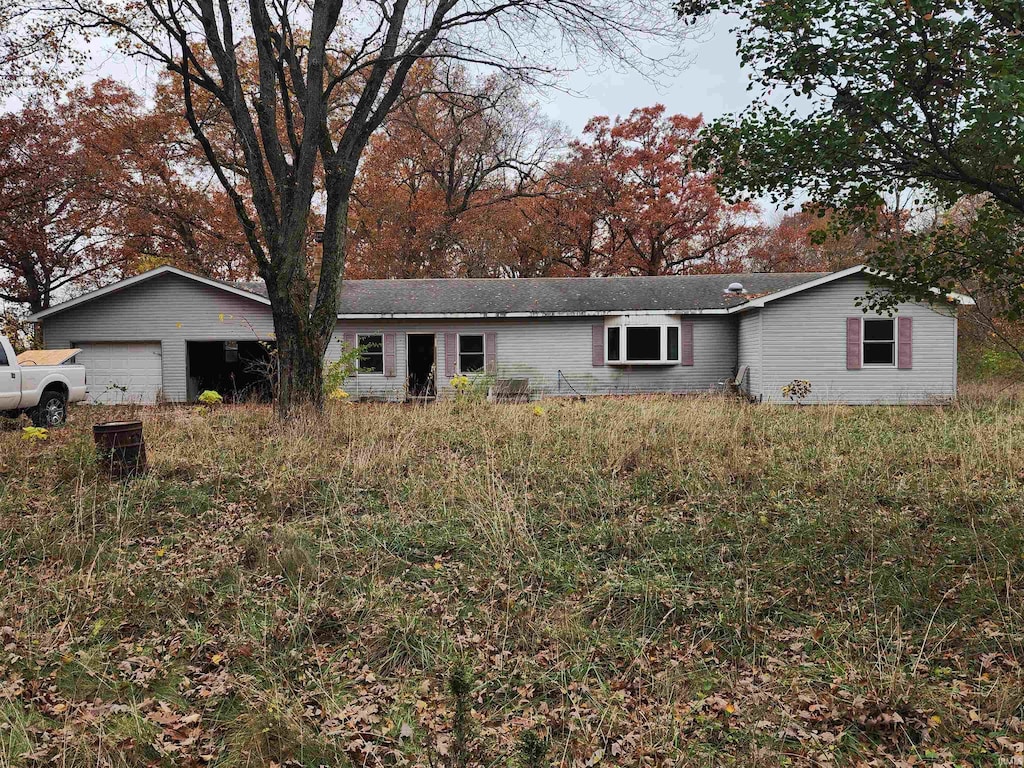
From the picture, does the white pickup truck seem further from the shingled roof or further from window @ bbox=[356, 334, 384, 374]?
window @ bbox=[356, 334, 384, 374]

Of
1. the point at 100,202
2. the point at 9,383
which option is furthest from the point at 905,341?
the point at 100,202

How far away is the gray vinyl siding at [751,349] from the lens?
16531 mm

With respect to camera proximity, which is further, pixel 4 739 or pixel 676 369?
pixel 676 369

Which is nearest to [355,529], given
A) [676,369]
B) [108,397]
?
[676,369]

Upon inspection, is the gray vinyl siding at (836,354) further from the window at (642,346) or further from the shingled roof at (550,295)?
the window at (642,346)

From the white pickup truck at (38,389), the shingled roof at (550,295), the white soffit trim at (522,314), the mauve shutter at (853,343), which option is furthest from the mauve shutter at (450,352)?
the mauve shutter at (853,343)

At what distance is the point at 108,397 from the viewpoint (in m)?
17.6

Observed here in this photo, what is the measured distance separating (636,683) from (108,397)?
18352 mm

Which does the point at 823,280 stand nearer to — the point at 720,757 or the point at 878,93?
the point at 878,93

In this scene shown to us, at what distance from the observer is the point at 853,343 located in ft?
53.6

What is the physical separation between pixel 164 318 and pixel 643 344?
13137mm

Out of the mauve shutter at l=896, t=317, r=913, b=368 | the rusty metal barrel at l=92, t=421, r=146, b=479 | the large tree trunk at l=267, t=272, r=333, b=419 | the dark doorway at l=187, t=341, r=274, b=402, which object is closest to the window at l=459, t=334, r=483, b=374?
the dark doorway at l=187, t=341, r=274, b=402

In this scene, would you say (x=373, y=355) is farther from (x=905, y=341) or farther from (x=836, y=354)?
(x=905, y=341)

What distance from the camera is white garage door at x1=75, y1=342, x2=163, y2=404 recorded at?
17828 mm
